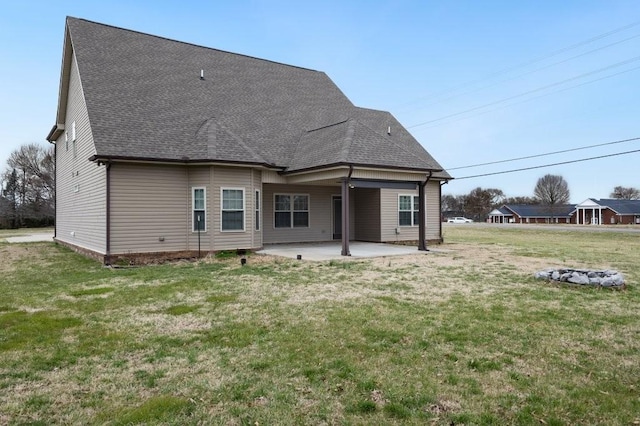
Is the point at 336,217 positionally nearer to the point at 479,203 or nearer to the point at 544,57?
the point at 544,57

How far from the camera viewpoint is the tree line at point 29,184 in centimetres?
4628

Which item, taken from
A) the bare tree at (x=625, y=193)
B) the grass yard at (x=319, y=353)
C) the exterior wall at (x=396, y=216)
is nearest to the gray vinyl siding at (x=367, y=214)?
the exterior wall at (x=396, y=216)

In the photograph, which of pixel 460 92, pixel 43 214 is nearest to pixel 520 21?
pixel 460 92

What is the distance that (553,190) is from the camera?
78188 millimetres

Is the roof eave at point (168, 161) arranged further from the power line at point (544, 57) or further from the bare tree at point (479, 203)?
the bare tree at point (479, 203)

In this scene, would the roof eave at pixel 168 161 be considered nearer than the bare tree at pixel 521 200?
Yes

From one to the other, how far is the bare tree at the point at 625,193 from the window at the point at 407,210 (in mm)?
81511

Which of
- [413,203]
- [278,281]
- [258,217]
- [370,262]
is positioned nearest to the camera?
[278,281]

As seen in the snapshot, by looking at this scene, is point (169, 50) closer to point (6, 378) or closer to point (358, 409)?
point (6, 378)

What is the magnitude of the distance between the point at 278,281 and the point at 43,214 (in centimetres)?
4674

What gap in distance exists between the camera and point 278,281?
345 inches

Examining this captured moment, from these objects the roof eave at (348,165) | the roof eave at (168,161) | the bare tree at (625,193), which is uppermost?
the bare tree at (625,193)

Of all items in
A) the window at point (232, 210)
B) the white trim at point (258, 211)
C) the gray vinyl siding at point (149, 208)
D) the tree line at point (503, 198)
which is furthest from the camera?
the tree line at point (503, 198)

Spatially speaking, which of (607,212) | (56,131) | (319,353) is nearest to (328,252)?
(319,353)
